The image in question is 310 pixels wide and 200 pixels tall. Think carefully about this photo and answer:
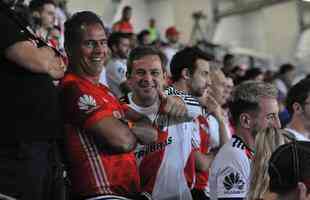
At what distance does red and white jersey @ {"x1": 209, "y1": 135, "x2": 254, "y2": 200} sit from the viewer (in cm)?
325

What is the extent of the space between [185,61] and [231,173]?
3.99 ft

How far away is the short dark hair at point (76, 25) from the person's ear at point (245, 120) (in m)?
1.04

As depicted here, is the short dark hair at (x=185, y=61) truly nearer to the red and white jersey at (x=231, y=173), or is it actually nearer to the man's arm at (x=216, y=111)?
the man's arm at (x=216, y=111)

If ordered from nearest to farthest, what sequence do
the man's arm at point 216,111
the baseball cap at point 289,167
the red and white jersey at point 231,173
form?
the baseball cap at point 289,167
the red and white jersey at point 231,173
the man's arm at point 216,111

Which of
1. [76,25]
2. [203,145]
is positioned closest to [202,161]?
[203,145]

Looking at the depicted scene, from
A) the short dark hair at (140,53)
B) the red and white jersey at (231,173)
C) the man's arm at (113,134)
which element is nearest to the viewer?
the man's arm at (113,134)

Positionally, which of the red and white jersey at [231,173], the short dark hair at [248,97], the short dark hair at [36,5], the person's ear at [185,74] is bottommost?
the red and white jersey at [231,173]

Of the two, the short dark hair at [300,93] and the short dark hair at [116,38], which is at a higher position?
the short dark hair at [116,38]

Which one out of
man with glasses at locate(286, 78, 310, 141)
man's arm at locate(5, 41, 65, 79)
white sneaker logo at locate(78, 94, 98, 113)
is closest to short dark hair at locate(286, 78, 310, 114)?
man with glasses at locate(286, 78, 310, 141)

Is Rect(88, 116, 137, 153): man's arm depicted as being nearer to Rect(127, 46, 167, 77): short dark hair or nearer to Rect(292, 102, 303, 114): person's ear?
Rect(127, 46, 167, 77): short dark hair

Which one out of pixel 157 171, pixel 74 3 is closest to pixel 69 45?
pixel 157 171

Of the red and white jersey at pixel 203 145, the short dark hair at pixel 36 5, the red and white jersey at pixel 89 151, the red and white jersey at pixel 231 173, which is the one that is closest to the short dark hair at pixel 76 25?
the red and white jersey at pixel 89 151

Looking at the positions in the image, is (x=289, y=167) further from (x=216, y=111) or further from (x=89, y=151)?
(x=216, y=111)

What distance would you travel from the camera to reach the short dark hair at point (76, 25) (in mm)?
3102
